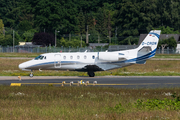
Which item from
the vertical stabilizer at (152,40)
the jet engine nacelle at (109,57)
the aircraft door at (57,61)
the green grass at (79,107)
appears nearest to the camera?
the green grass at (79,107)

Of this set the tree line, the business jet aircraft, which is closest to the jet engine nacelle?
the business jet aircraft

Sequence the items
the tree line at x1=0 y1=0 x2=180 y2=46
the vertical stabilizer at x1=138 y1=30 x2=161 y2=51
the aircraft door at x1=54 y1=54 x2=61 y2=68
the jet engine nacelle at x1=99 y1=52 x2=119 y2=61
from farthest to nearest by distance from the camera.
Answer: the tree line at x1=0 y1=0 x2=180 y2=46 → the vertical stabilizer at x1=138 y1=30 x2=161 y2=51 → the aircraft door at x1=54 y1=54 x2=61 y2=68 → the jet engine nacelle at x1=99 y1=52 x2=119 y2=61

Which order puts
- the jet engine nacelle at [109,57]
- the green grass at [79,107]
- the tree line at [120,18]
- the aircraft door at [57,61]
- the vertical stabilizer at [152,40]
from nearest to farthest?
1. the green grass at [79,107]
2. the jet engine nacelle at [109,57]
3. the aircraft door at [57,61]
4. the vertical stabilizer at [152,40]
5. the tree line at [120,18]

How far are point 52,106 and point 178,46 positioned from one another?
86.5 meters

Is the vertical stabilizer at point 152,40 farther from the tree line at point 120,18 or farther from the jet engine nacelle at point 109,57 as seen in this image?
the tree line at point 120,18

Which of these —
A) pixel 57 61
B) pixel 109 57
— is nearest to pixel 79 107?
pixel 109 57

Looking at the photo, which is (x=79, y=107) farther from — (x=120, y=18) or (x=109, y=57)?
(x=120, y=18)

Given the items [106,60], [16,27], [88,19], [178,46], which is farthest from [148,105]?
[16,27]

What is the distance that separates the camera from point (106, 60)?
29453 mm

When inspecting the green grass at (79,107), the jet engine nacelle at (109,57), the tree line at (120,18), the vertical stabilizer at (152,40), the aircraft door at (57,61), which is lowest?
the green grass at (79,107)

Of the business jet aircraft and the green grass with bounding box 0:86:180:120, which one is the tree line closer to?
the business jet aircraft

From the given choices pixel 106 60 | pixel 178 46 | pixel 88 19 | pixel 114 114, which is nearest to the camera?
pixel 114 114

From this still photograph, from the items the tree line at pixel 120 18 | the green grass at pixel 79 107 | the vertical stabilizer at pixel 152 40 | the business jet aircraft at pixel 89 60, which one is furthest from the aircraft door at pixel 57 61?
the tree line at pixel 120 18

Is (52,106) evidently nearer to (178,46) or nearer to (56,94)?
(56,94)
